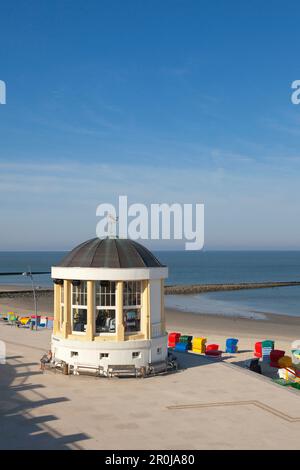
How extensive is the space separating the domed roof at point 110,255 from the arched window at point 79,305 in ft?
2.97

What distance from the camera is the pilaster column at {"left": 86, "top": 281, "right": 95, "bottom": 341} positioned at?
877 inches

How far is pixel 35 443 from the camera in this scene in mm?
14398

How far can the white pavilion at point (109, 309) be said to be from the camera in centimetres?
2231

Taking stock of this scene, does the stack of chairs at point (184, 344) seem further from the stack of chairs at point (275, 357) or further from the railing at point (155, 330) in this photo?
the railing at point (155, 330)

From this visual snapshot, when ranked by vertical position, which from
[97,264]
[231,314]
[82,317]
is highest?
[97,264]

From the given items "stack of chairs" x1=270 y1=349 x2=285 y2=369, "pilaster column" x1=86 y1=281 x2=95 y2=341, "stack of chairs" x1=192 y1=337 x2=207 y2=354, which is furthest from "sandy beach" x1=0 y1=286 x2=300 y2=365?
"pilaster column" x1=86 y1=281 x2=95 y2=341

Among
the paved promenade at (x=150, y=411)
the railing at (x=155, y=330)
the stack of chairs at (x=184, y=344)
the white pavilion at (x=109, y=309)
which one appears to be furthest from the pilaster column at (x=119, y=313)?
the stack of chairs at (x=184, y=344)

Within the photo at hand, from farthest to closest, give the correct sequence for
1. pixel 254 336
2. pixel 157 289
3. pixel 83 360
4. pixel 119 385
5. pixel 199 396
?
pixel 254 336, pixel 157 289, pixel 83 360, pixel 119 385, pixel 199 396

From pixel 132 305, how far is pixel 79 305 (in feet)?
7.39

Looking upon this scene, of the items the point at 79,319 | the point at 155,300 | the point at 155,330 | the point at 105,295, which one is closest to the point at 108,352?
the point at 79,319

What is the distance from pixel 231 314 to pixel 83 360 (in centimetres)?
4318

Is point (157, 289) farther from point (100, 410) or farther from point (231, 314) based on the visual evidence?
point (231, 314)
